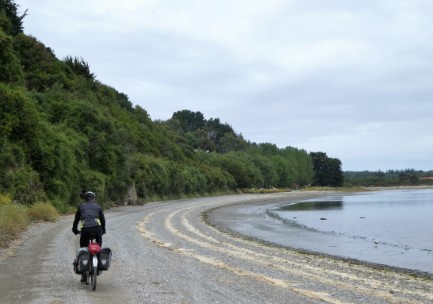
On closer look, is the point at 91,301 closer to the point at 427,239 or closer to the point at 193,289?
the point at 193,289

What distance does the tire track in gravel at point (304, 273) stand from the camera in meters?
11.6

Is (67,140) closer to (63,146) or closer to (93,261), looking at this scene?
(63,146)

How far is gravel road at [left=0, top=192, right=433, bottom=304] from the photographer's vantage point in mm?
10432

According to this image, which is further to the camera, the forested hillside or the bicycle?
the forested hillside

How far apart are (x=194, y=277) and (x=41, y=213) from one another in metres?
19.3

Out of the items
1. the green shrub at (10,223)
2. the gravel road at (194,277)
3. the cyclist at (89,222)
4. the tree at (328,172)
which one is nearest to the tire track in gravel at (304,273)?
the gravel road at (194,277)

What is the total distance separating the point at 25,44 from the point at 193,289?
190 ft

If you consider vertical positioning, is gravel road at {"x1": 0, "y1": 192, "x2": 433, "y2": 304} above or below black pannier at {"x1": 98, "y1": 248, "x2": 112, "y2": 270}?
below

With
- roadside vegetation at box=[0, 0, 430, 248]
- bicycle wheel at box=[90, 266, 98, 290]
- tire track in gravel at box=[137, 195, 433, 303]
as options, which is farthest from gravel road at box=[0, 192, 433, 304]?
roadside vegetation at box=[0, 0, 430, 248]

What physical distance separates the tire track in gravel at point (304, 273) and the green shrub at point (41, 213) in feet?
30.2

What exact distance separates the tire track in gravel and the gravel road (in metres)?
0.02

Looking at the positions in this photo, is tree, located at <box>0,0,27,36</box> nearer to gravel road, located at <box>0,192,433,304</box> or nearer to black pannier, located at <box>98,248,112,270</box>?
gravel road, located at <box>0,192,433,304</box>

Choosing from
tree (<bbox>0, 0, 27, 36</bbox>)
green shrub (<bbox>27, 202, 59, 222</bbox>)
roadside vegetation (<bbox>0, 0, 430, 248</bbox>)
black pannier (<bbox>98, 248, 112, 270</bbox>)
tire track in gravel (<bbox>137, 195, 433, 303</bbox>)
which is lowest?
tire track in gravel (<bbox>137, 195, 433, 303</bbox>)

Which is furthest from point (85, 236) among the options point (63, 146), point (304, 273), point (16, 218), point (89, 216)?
point (63, 146)
